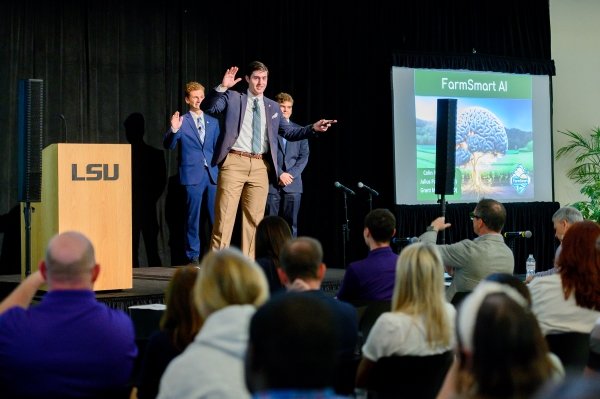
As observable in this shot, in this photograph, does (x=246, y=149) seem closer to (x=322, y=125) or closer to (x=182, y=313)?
(x=322, y=125)

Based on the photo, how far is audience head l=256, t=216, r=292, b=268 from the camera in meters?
3.67

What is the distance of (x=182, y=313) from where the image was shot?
2.27 m

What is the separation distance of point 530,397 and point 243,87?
6.85 metres

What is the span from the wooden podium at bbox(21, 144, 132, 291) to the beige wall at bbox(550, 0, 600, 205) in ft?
20.6

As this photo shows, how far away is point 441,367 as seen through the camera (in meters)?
2.57

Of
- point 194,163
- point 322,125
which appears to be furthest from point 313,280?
point 194,163

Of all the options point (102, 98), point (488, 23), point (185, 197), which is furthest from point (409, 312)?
point (488, 23)

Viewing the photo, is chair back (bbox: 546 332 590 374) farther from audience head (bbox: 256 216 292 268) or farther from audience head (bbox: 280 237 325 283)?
audience head (bbox: 256 216 292 268)

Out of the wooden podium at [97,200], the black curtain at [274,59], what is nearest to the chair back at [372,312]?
the wooden podium at [97,200]

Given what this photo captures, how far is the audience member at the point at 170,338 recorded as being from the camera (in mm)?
2227

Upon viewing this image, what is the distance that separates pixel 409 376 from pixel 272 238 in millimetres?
1297

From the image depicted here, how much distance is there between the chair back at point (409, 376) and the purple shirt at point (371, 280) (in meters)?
0.95

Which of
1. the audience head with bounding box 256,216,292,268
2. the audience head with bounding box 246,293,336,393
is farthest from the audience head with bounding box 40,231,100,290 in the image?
the audience head with bounding box 256,216,292,268

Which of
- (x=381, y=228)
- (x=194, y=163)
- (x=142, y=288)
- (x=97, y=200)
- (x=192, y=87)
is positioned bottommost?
(x=142, y=288)
